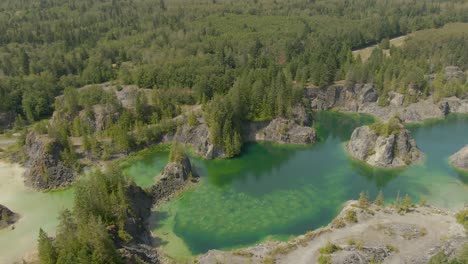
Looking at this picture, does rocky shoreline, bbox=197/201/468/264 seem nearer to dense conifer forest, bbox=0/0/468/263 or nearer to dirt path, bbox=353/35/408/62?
dense conifer forest, bbox=0/0/468/263

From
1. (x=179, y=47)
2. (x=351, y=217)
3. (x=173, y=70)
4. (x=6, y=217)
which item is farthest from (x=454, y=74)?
(x=6, y=217)

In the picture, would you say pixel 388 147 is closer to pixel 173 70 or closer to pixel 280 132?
pixel 280 132

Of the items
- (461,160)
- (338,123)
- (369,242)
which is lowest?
(338,123)

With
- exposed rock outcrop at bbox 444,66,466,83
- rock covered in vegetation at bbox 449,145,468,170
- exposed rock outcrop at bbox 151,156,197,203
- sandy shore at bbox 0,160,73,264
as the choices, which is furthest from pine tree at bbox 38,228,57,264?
exposed rock outcrop at bbox 444,66,466,83

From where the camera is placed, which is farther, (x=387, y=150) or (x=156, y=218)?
(x=387, y=150)

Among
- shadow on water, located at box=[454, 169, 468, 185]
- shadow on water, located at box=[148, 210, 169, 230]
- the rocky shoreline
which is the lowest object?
shadow on water, located at box=[148, 210, 169, 230]

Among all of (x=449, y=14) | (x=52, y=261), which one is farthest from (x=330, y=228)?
(x=449, y=14)
